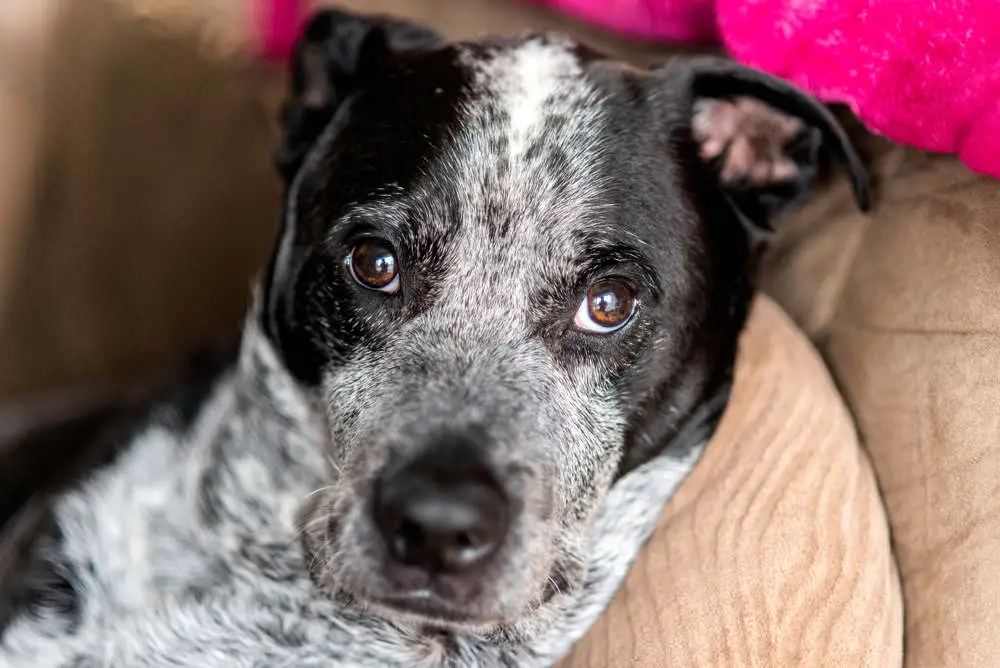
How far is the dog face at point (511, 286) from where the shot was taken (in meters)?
1.42

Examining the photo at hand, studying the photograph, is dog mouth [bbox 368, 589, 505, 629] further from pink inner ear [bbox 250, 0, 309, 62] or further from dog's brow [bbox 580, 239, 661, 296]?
pink inner ear [bbox 250, 0, 309, 62]

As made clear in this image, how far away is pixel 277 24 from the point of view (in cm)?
270

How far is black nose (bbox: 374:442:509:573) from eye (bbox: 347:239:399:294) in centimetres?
36

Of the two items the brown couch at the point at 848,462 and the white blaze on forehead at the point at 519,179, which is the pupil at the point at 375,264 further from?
the brown couch at the point at 848,462

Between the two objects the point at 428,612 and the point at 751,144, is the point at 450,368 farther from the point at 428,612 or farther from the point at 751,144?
the point at 751,144

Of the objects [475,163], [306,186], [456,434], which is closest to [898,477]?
[456,434]

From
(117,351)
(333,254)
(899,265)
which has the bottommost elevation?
(117,351)

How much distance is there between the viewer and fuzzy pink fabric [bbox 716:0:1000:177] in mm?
1466

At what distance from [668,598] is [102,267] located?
2096 mm

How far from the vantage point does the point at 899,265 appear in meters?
1.69

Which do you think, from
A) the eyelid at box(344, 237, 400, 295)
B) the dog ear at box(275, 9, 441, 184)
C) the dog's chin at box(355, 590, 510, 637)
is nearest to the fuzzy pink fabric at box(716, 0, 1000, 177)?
the dog ear at box(275, 9, 441, 184)

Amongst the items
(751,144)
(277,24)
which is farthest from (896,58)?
(277,24)

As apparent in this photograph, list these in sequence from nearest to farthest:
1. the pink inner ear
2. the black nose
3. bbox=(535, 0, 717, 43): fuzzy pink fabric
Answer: the black nose, bbox=(535, 0, 717, 43): fuzzy pink fabric, the pink inner ear

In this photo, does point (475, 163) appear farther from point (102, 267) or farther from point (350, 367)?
point (102, 267)
